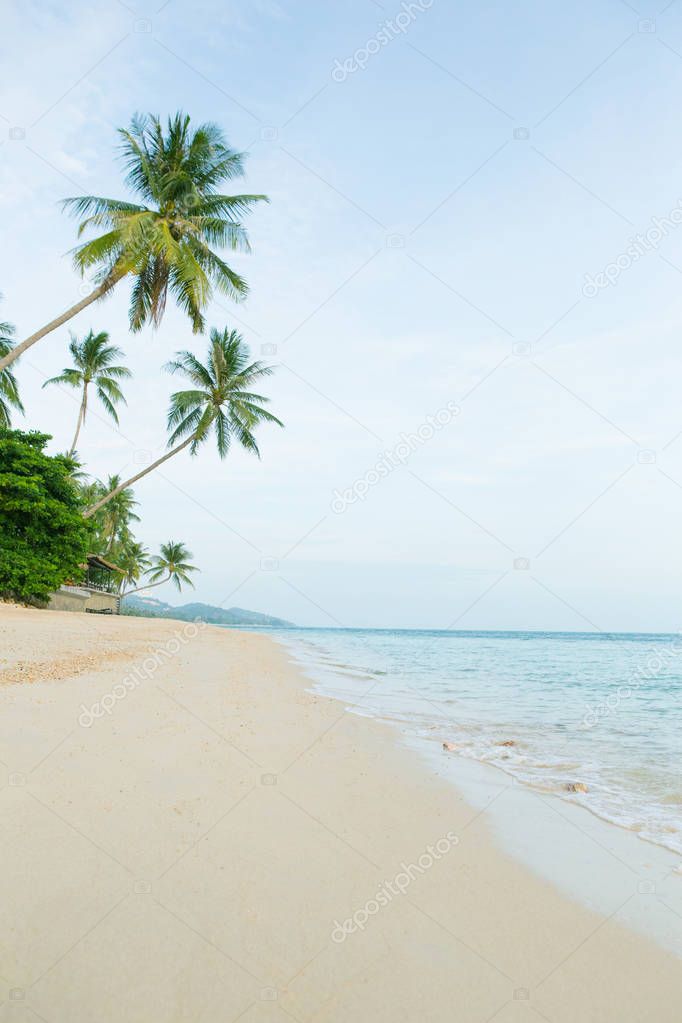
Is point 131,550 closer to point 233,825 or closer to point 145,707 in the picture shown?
point 145,707

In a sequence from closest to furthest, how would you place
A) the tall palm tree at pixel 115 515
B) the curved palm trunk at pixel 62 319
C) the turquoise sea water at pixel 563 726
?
the turquoise sea water at pixel 563 726 → the curved palm trunk at pixel 62 319 → the tall palm tree at pixel 115 515

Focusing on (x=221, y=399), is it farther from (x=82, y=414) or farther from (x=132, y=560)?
(x=132, y=560)

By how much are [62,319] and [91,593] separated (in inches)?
1116

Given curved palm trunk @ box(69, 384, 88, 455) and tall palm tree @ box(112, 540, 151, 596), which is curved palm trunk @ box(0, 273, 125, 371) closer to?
curved palm trunk @ box(69, 384, 88, 455)

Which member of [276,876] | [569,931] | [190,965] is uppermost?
[569,931]

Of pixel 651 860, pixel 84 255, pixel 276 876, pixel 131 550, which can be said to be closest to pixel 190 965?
pixel 276 876

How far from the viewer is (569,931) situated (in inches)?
117

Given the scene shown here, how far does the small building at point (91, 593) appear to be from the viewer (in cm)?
3096

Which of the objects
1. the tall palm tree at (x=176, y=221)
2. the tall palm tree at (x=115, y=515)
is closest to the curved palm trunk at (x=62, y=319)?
the tall palm tree at (x=176, y=221)

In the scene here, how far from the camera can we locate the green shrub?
24.9 metres

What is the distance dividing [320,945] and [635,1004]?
1359mm

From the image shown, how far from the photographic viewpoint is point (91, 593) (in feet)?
127

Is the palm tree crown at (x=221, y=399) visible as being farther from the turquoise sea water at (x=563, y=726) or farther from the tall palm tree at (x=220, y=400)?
the turquoise sea water at (x=563, y=726)

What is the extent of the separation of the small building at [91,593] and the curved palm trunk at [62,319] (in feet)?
59.0
